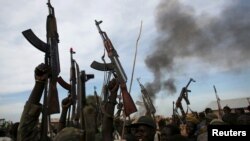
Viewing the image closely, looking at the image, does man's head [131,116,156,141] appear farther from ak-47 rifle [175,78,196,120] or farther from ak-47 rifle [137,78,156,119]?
ak-47 rifle [175,78,196,120]

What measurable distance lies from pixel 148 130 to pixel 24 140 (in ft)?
5.04

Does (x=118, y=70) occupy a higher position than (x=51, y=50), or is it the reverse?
(x=51, y=50)

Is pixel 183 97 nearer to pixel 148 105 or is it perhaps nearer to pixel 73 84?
pixel 148 105

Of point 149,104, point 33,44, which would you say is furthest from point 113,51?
point 149,104

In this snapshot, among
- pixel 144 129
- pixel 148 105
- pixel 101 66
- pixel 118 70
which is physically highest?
pixel 101 66

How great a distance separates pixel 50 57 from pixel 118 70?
1.48 meters

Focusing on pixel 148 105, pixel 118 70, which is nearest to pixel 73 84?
pixel 118 70

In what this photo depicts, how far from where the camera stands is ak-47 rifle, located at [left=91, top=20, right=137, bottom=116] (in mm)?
5656

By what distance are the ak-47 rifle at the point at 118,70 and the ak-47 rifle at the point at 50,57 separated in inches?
42.9

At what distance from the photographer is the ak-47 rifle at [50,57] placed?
483 cm

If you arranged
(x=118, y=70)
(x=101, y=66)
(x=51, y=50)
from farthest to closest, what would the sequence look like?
(x=101, y=66)
(x=118, y=70)
(x=51, y=50)

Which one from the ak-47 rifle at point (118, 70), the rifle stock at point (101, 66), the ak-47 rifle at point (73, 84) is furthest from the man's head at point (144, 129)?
the rifle stock at point (101, 66)

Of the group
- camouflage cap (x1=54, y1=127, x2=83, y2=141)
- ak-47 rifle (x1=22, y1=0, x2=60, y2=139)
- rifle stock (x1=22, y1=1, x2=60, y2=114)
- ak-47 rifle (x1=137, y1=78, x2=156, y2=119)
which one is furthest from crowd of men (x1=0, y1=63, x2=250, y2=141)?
ak-47 rifle (x1=137, y1=78, x2=156, y2=119)

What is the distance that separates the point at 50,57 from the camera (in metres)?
5.26
